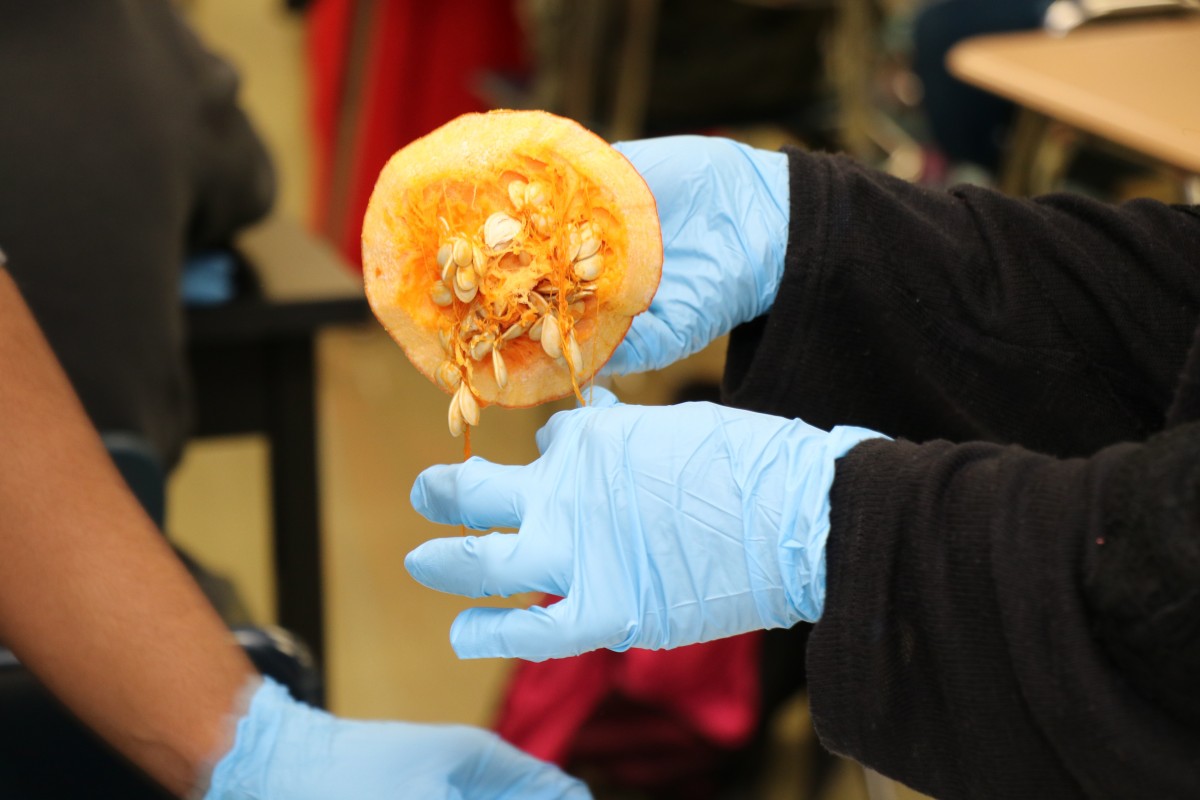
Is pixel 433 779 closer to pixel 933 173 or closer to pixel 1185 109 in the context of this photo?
pixel 1185 109

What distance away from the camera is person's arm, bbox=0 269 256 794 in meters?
0.78

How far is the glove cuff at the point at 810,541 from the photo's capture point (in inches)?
25.7

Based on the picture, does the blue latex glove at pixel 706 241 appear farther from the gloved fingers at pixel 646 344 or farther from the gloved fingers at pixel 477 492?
the gloved fingers at pixel 477 492

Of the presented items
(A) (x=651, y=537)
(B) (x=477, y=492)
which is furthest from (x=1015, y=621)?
(B) (x=477, y=492)

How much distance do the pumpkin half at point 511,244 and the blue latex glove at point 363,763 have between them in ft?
0.84

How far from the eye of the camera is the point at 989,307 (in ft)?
2.62

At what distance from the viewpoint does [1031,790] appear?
0.62 meters

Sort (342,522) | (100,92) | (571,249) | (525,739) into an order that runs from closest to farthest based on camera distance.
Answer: (571,249), (100,92), (525,739), (342,522)

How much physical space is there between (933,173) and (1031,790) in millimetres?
2380

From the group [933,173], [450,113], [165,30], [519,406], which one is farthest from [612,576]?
[933,173]

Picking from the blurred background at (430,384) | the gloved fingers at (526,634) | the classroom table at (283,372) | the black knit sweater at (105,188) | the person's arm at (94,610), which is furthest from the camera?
the blurred background at (430,384)

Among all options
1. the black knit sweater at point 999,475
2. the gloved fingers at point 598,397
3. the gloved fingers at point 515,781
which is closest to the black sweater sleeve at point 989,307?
the black knit sweater at point 999,475

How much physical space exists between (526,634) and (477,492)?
102 millimetres

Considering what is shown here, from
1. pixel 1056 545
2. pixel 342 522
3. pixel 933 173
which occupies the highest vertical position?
pixel 1056 545
